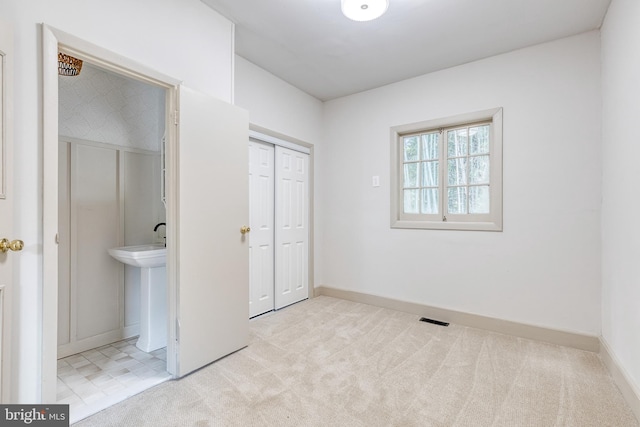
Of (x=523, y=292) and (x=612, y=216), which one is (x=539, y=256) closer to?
(x=523, y=292)

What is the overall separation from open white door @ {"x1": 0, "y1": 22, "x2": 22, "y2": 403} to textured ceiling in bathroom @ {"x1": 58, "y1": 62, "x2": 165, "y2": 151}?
119 cm

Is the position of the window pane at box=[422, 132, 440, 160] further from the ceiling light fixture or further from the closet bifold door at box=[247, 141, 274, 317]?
the closet bifold door at box=[247, 141, 274, 317]

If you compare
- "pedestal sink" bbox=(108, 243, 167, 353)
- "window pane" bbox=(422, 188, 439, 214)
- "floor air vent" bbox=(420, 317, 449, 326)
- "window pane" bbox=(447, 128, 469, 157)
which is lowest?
"floor air vent" bbox=(420, 317, 449, 326)

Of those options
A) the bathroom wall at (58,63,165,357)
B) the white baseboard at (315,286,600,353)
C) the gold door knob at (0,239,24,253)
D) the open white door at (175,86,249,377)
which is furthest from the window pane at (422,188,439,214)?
the gold door knob at (0,239,24,253)

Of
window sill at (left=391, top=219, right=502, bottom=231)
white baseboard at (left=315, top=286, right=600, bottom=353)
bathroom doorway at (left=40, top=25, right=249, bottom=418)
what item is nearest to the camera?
bathroom doorway at (left=40, top=25, right=249, bottom=418)

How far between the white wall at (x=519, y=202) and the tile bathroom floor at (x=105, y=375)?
2.31 m

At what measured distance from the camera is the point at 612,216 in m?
2.08

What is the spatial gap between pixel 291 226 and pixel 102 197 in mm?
1841

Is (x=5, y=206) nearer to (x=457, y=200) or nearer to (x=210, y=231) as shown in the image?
(x=210, y=231)

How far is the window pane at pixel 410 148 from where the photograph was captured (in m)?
3.34

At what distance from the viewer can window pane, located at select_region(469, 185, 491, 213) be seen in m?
2.90

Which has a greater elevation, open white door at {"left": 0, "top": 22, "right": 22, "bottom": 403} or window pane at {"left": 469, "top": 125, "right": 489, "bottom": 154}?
window pane at {"left": 469, "top": 125, "right": 489, "bottom": 154}

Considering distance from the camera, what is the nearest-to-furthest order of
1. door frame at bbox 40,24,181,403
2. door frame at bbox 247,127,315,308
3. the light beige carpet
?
door frame at bbox 40,24,181,403, the light beige carpet, door frame at bbox 247,127,315,308

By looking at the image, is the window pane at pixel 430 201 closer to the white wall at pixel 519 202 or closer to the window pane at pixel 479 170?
the white wall at pixel 519 202
